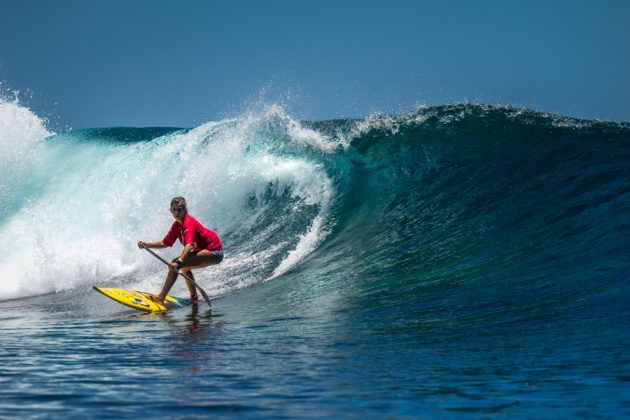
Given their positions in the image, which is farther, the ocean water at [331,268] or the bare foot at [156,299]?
the bare foot at [156,299]

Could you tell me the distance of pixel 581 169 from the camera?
34.7ft

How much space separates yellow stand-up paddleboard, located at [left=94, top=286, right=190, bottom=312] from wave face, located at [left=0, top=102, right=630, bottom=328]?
1.25m

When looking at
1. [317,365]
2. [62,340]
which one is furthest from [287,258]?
[317,365]

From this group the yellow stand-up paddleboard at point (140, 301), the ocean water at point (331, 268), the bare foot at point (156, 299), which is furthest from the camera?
the bare foot at point (156, 299)

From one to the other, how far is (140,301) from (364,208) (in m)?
5.50

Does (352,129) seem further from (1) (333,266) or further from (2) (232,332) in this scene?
(2) (232,332)

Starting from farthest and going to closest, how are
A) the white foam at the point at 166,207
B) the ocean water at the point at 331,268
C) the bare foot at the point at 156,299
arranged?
1. the white foam at the point at 166,207
2. the bare foot at the point at 156,299
3. the ocean water at the point at 331,268

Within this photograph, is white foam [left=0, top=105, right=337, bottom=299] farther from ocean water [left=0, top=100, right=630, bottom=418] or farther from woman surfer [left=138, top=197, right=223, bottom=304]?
woman surfer [left=138, top=197, right=223, bottom=304]

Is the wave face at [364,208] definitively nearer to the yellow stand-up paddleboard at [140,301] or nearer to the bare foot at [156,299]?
the yellow stand-up paddleboard at [140,301]

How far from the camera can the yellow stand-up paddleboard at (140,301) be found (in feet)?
25.7

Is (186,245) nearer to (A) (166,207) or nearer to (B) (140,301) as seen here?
(B) (140,301)

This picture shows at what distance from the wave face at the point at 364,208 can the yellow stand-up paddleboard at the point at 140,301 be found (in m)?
1.25

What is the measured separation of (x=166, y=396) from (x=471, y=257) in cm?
606

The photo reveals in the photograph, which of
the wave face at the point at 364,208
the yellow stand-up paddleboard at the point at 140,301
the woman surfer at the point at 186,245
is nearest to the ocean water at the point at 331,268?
the wave face at the point at 364,208
